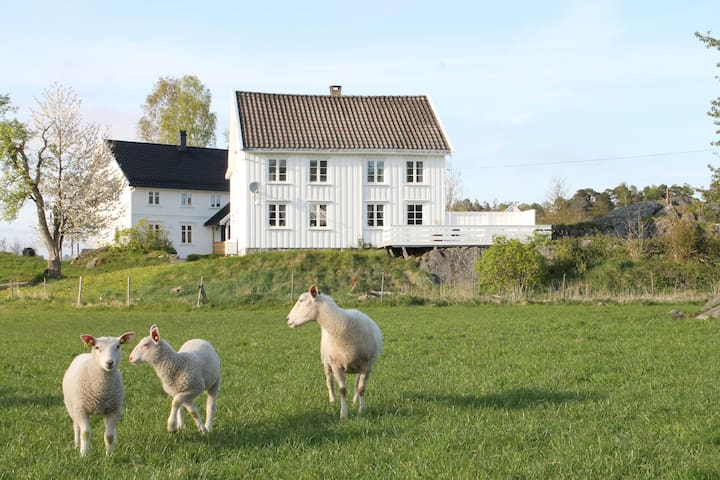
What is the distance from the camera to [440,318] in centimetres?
2683

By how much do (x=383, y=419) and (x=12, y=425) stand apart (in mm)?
4556

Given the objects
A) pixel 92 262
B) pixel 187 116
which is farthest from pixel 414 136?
pixel 187 116

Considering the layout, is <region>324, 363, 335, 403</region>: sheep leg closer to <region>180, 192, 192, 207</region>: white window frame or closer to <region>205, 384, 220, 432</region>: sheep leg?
<region>205, 384, 220, 432</region>: sheep leg

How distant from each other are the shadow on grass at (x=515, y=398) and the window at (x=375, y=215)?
39.7 meters

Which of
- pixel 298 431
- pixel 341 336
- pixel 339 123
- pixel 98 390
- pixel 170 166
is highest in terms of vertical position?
pixel 339 123

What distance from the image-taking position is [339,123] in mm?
52844

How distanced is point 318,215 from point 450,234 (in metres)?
8.95

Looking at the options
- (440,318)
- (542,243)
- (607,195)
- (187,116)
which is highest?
(187,116)

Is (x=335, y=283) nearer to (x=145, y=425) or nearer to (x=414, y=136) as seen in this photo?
(x=414, y=136)

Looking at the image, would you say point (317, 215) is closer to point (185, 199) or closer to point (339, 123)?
point (339, 123)

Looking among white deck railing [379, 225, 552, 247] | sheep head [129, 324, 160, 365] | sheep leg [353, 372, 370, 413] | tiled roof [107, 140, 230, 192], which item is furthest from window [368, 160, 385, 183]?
sheep head [129, 324, 160, 365]

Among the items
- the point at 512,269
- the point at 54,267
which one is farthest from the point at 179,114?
the point at 512,269

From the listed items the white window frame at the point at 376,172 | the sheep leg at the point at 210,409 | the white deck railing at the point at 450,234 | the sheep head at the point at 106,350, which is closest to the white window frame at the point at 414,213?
the white window frame at the point at 376,172

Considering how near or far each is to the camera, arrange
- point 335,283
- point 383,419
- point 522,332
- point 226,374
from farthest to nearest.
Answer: point 335,283
point 522,332
point 226,374
point 383,419
